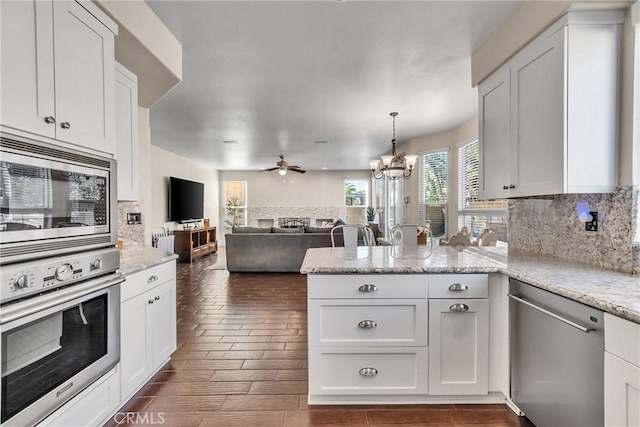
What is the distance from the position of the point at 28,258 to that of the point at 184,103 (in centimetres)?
312

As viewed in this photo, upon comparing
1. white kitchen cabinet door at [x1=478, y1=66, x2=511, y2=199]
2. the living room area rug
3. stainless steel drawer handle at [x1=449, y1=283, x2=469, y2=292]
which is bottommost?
the living room area rug

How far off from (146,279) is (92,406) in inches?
28.3

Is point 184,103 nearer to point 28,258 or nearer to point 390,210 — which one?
point 28,258

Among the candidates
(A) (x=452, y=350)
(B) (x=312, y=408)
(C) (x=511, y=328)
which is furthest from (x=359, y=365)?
(C) (x=511, y=328)

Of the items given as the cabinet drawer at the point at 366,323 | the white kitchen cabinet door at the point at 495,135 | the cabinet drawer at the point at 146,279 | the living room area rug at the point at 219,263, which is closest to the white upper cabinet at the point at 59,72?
the cabinet drawer at the point at 146,279

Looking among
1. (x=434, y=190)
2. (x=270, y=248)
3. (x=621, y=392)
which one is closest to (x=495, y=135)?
(x=621, y=392)

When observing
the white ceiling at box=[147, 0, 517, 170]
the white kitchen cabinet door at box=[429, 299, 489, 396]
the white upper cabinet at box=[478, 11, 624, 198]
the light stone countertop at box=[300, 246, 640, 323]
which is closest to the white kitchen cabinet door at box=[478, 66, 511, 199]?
the white upper cabinet at box=[478, 11, 624, 198]

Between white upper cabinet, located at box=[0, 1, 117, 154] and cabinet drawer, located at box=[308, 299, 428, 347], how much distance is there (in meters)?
1.52

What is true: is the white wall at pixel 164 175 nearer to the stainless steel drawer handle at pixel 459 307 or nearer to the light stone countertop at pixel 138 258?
the light stone countertop at pixel 138 258

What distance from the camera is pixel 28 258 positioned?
3.91 ft

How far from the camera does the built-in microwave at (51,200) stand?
1.14 metres

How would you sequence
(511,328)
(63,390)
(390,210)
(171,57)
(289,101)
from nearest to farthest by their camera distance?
(63,390) → (511,328) → (171,57) → (289,101) → (390,210)

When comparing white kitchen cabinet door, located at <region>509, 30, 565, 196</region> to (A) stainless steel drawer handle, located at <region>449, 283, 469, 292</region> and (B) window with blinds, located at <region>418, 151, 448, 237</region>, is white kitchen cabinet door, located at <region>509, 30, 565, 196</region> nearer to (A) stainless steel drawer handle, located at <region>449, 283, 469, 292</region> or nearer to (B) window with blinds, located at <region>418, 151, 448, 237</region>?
(A) stainless steel drawer handle, located at <region>449, 283, 469, 292</region>

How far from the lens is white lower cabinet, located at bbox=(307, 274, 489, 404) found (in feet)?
6.14
